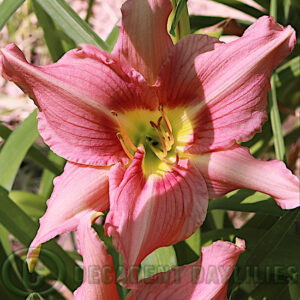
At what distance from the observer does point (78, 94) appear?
2.16ft

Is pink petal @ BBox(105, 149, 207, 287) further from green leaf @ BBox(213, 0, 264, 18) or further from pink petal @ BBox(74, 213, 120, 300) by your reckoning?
green leaf @ BBox(213, 0, 264, 18)

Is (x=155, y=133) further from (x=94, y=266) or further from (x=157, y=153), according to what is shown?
(x=94, y=266)

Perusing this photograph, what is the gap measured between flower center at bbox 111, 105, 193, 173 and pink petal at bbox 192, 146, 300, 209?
0.05 m

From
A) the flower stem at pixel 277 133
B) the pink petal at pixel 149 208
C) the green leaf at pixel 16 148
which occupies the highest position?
the green leaf at pixel 16 148

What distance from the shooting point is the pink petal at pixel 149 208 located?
605 mm

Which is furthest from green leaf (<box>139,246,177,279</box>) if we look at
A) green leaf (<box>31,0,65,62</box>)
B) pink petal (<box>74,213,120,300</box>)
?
green leaf (<box>31,0,65,62</box>)

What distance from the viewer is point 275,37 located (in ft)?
2.11

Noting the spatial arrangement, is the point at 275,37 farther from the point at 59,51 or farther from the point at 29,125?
the point at 59,51

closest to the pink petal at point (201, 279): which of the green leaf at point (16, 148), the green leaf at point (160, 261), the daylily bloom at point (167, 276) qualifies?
the daylily bloom at point (167, 276)

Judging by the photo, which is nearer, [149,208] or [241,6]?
[149,208]

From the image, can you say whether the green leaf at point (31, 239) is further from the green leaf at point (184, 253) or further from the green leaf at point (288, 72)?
the green leaf at point (288, 72)

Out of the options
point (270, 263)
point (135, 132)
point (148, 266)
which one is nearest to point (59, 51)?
point (135, 132)

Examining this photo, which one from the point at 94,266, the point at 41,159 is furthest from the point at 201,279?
the point at 41,159

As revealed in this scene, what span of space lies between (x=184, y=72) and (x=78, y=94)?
6.3 inches
